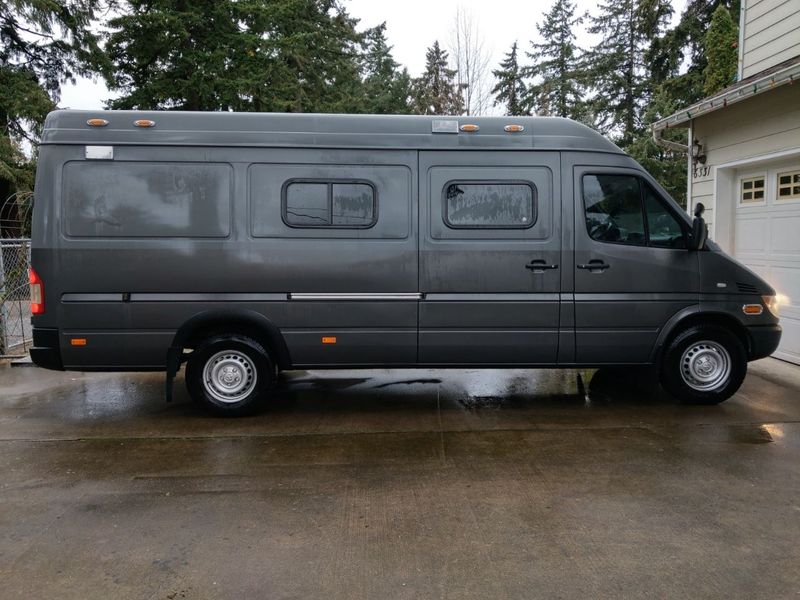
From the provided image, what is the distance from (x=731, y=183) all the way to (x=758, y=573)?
7.23 metres

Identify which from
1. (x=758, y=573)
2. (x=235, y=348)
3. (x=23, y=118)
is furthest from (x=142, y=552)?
(x=23, y=118)

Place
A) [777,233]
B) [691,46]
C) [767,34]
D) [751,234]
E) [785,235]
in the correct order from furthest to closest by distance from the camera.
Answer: [691,46]
[767,34]
[751,234]
[777,233]
[785,235]

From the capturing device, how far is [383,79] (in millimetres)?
39750

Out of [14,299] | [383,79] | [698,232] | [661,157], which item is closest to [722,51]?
[698,232]

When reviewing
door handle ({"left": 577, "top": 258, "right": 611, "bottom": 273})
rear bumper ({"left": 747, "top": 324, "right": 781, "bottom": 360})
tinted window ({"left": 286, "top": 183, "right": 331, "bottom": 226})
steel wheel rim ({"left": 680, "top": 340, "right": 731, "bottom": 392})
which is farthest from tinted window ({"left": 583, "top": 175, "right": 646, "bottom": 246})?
tinted window ({"left": 286, "top": 183, "right": 331, "bottom": 226})

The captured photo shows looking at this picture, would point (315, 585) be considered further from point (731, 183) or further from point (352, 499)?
point (731, 183)

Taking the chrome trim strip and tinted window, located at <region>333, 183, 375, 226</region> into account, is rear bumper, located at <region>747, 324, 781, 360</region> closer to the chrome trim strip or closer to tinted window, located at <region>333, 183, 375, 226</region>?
the chrome trim strip

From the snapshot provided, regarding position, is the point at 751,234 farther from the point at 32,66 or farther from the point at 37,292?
the point at 32,66

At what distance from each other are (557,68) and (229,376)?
32829 mm

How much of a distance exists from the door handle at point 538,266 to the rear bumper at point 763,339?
6.81ft

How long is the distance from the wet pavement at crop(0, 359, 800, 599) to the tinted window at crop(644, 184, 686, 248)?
161 centimetres

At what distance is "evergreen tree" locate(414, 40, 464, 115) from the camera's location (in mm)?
41875

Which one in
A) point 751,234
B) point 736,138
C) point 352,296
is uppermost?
point 736,138

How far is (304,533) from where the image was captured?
356 cm
